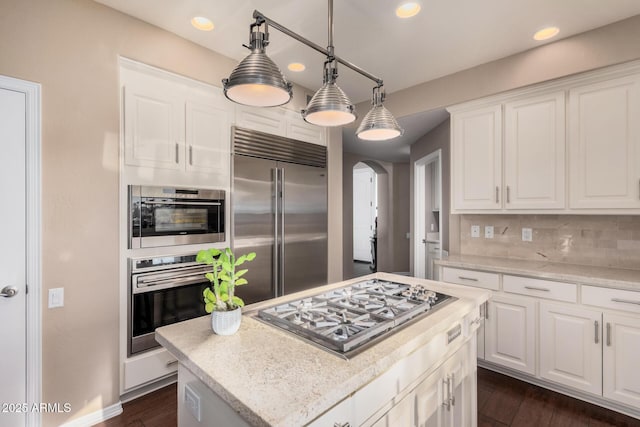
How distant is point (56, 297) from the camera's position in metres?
1.93

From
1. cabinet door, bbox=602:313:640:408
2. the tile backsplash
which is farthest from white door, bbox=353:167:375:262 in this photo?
cabinet door, bbox=602:313:640:408

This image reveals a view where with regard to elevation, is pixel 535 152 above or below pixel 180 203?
above

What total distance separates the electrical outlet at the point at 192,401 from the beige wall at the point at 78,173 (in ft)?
4.54

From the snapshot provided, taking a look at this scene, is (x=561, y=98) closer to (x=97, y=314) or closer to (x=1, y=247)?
(x=97, y=314)

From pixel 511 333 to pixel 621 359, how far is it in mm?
655

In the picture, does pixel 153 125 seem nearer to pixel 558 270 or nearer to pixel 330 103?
pixel 330 103

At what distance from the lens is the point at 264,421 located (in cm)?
73

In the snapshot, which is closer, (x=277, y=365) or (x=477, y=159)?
(x=277, y=365)

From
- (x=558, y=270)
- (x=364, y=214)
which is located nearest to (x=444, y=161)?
(x=558, y=270)

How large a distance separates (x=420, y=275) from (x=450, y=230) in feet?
5.32

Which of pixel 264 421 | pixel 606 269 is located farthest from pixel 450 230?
pixel 264 421

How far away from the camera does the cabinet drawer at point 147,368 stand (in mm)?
2211

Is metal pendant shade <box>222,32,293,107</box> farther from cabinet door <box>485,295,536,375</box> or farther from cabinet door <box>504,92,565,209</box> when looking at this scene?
cabinet door <box>485,295,536,375</box>

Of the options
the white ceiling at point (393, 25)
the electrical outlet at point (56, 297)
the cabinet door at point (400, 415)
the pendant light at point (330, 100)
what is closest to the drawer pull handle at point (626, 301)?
the cabinet door at point (400, 415)
